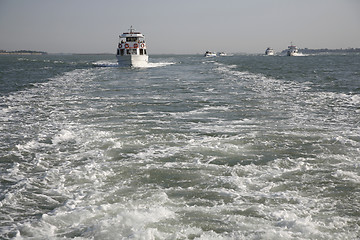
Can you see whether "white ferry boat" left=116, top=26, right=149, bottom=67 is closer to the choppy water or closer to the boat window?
the boat window

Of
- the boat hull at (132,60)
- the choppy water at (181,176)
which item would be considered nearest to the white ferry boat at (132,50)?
the boat hull at (132,60)

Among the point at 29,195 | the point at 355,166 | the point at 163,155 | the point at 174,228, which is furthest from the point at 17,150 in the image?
the point at 355,166

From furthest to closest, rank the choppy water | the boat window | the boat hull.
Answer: the boat window, the boat hull, the choppy water

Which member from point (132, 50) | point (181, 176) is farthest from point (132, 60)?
point (181, 176)

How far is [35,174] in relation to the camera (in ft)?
20.6

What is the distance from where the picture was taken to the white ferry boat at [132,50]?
176 ft

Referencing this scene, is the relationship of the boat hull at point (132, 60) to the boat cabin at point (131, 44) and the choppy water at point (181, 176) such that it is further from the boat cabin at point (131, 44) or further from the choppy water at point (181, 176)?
the choppy water at point (181, 176)

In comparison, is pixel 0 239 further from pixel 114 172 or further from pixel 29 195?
pixel 114 172

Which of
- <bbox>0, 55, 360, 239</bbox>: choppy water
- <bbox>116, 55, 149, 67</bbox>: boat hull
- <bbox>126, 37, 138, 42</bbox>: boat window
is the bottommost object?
<bbox>0, 55, 360, 239</bbox>: choppy water

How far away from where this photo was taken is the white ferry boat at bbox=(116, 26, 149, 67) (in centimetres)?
5362

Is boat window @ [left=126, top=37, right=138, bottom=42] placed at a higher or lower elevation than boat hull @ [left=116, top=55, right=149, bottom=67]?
higher

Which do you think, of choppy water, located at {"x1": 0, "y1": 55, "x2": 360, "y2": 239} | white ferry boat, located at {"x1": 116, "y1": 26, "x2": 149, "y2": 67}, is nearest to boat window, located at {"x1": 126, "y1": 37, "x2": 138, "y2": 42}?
white ferry boat, located at {"x1": 116, "y1": 26, "x2": 149, "y2": 67}

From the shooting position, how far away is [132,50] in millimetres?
56469

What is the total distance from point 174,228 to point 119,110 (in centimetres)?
1001
